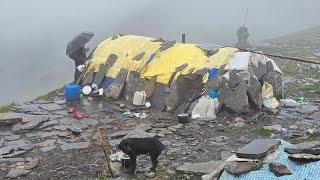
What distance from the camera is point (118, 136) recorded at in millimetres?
10203

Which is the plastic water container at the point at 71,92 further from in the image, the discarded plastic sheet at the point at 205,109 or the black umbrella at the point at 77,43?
the discarded plastic sheet at the point at 205,109

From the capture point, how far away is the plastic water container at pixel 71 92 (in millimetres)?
13391

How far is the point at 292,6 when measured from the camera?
44.9m

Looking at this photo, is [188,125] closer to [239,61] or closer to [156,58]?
[239,61]

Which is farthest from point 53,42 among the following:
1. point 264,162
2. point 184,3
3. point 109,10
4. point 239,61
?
point 264,162

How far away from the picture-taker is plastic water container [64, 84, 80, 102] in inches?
527

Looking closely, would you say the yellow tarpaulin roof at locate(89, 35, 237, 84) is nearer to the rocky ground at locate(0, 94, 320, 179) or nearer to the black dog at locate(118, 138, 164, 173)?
the rocky ground at locate(0, 94, 320, 179)

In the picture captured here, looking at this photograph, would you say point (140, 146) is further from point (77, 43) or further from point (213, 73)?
point (77, 43)

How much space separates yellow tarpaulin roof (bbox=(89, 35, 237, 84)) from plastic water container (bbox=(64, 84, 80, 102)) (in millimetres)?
1215

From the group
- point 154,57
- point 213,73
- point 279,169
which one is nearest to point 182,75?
point 213,73

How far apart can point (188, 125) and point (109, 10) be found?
28.2m

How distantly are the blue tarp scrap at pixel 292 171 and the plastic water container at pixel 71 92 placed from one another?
763cm

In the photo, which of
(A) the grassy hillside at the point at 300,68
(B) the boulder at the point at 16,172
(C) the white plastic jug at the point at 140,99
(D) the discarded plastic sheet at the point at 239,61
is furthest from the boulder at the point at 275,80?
(B) the boulder at the point at 16,172

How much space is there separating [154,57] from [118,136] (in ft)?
13.7
